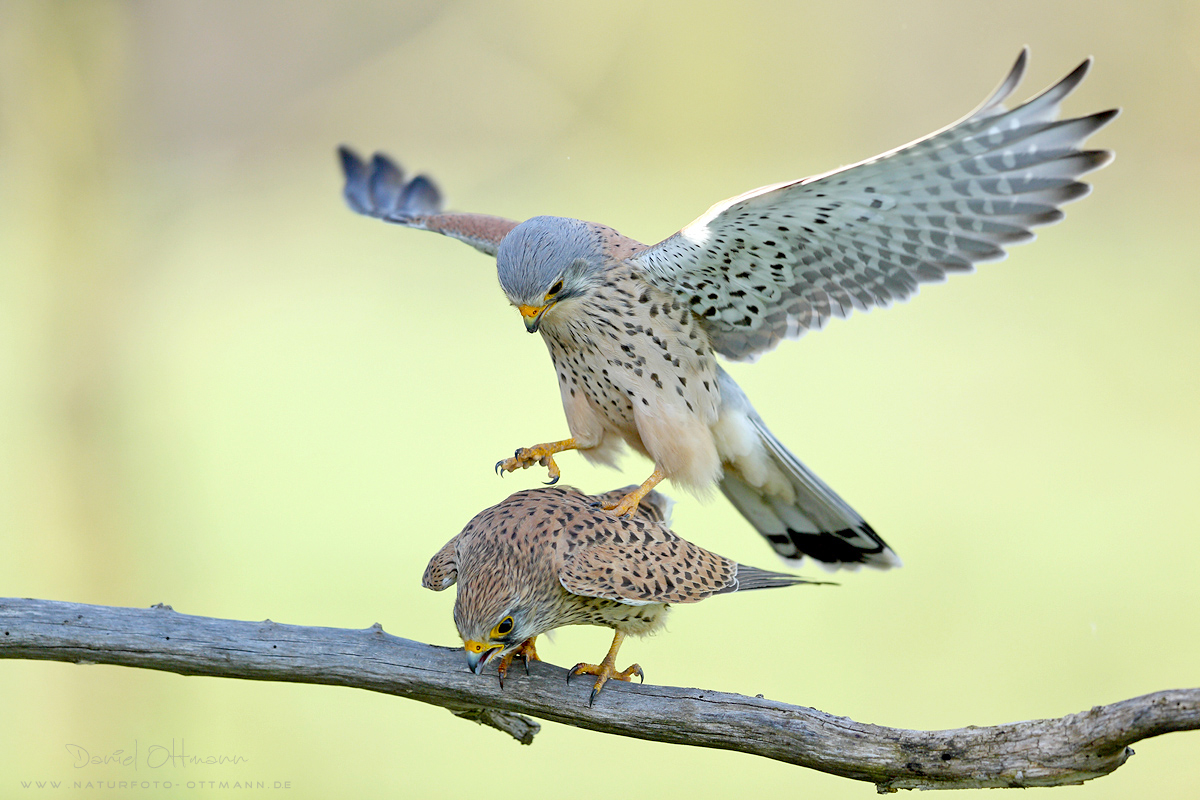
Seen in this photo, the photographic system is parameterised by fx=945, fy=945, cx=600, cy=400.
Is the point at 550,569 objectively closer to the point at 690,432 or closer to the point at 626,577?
the point at 626,577

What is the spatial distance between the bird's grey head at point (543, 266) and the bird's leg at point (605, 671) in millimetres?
761

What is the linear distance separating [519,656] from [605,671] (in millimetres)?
222

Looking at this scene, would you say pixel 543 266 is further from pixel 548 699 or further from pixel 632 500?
pixel 548 699

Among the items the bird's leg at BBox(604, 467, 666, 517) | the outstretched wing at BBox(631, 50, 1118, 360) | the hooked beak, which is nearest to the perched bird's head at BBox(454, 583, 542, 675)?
the hooked beak

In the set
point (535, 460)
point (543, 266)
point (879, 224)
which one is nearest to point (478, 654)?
point (535, 460)

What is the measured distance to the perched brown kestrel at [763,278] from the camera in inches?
82.0

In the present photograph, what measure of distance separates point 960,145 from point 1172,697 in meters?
1.16

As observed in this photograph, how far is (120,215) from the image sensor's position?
4.79 meters

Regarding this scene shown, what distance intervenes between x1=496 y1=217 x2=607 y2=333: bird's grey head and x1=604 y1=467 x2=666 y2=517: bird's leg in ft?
1.56

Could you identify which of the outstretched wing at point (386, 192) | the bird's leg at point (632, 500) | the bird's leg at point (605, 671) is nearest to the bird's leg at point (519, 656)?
the bird's leg at point (605, 671)

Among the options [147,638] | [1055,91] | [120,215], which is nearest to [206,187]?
[120,215]

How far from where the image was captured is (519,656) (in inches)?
84.2

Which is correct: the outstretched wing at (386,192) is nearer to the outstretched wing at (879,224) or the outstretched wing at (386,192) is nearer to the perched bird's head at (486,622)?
the outstretched wing at (879,224)

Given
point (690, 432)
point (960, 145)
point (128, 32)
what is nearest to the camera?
point (960, 145)
